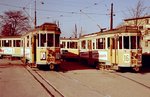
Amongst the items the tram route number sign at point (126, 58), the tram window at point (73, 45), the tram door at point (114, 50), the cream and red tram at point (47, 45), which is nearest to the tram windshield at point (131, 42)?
the tram route number sign at point (126, 58)

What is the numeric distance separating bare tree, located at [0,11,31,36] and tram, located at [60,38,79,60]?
113ft

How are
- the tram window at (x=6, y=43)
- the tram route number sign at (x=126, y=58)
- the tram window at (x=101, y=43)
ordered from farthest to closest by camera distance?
the tram window at (x=6, y=43), the tram window at (x=101, y=43), the tram route number sign at (x=126, y=58)

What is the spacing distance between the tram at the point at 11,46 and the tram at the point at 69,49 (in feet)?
18.3

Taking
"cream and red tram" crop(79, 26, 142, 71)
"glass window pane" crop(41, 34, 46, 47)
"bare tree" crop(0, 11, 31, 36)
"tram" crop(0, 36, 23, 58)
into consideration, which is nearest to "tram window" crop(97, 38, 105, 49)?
"cream and red tram" crop(79, 26, 142, 71)

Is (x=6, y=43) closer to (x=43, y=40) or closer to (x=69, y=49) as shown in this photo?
(x=69, y=49)

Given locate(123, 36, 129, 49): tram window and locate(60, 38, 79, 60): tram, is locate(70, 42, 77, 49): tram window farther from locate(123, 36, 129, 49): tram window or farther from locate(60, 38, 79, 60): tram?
locate(123, 36, 129, 49): tram window

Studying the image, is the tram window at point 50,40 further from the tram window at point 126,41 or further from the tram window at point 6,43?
the tram window at point 6,43

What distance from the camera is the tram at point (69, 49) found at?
4209 cm

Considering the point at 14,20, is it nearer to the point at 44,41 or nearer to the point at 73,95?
the point at 44,41

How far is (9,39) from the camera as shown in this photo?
44.1 metres

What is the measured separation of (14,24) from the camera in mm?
78562

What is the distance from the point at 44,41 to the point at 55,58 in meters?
1.53

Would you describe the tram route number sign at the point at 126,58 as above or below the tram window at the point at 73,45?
below

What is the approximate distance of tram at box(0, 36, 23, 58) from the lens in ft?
141
